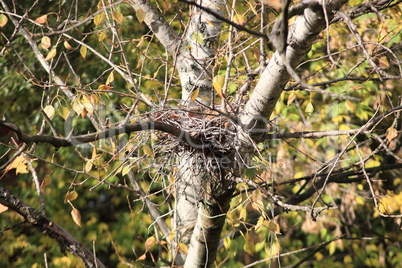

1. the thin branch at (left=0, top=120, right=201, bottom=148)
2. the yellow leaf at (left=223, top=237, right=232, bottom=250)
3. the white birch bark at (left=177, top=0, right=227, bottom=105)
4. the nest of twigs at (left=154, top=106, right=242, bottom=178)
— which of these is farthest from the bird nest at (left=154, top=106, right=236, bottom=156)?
the yellow leaf at (left=223, top=237, right=232, bottom=250)

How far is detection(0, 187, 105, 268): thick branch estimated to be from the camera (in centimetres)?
192

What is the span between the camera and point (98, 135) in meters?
1.43

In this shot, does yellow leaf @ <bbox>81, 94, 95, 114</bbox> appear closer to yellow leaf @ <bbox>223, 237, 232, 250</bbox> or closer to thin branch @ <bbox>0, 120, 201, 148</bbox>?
thin branch @ <bbox>0, 120, 201, 148</bbox>

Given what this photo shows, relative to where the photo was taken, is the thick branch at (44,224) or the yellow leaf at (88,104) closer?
the thick branch at (44,224)

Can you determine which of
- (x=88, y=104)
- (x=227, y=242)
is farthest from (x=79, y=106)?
(x=227, y=242)

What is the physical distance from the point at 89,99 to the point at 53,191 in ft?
11.9

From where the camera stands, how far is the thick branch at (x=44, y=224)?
1.92m

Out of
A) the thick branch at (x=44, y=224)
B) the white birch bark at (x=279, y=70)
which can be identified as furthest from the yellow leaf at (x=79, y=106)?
the white birch bark at (x=279, y=70)

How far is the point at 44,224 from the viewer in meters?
1.98

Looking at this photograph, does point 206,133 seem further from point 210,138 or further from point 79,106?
point 79,106

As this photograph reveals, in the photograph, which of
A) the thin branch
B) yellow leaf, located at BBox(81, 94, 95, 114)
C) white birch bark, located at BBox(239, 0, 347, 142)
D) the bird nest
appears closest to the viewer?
the thin branch

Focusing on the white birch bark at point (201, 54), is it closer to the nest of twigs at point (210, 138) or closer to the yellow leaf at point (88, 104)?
the nest of twigs at point (210, 138)

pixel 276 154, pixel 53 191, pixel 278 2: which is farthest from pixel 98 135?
pixel 53 191

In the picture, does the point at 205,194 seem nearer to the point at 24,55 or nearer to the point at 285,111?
the point at 285,111
